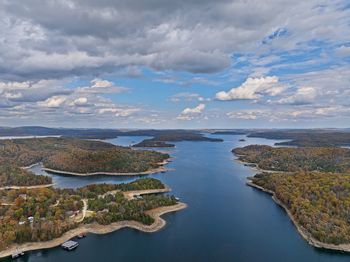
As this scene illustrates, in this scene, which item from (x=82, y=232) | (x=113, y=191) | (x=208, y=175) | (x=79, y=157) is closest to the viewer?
(x=82, y=232)

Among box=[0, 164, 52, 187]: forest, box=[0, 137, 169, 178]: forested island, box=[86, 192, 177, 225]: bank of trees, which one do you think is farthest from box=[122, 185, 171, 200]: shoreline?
box=[0, 137, 169, 178]: forested island

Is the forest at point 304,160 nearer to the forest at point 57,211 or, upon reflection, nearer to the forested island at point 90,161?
the forested island at point 90,161

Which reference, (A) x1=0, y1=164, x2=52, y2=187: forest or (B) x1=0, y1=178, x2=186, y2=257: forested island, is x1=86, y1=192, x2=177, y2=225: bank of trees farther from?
(A) x1=0, y1=164, x2=52, y2=187: forest

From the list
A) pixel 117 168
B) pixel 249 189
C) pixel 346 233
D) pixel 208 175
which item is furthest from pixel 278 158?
pixel 346 233

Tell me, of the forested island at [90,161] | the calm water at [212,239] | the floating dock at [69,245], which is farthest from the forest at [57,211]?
the forested island at [90,161]

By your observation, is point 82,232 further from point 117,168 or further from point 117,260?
point 117,168

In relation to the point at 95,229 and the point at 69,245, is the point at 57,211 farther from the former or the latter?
the point at 69,245

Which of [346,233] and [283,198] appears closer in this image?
[346,233]
